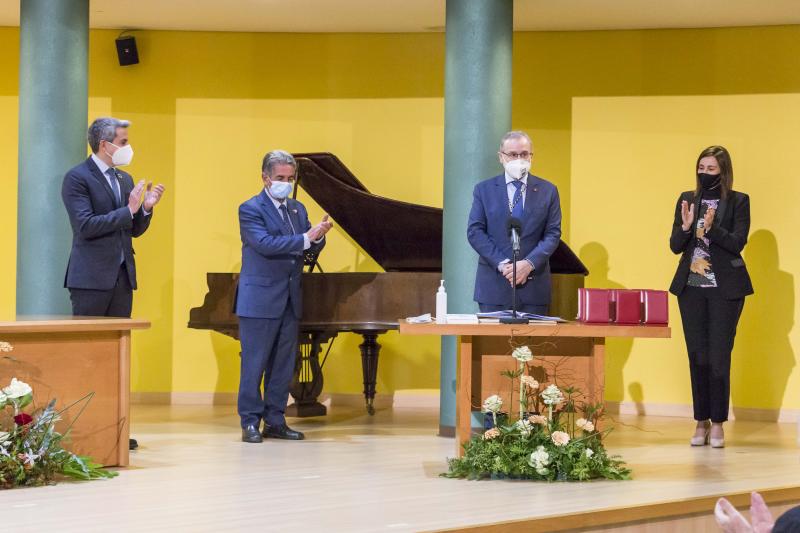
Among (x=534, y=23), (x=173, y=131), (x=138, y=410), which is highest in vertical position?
(x=534, y=23)

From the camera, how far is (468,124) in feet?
23.0

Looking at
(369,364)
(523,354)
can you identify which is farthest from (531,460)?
(369,364)

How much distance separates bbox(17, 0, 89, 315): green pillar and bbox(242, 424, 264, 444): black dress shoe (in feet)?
4.62

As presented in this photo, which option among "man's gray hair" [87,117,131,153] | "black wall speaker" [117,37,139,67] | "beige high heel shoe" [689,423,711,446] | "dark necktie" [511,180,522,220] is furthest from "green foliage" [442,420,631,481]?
"black wall speaker" [117,37,139,67]

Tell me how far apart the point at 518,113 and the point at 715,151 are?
2.41m

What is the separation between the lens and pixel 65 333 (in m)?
5.28

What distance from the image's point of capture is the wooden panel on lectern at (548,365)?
17.6ft

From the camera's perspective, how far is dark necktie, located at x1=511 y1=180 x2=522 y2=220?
19.3ft

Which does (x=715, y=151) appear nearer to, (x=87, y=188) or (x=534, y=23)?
(x=534, y=23)

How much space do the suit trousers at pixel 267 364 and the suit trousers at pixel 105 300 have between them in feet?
2.30

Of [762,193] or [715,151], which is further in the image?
[762,193]

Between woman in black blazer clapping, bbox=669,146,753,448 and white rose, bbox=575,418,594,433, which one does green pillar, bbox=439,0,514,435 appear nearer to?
woman in black blazer clapping, bbox=669,146,753,448

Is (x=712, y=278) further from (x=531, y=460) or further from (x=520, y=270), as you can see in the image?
(x=531, y=460)

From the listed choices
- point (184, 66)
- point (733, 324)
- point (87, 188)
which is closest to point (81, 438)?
point (87, 188)
